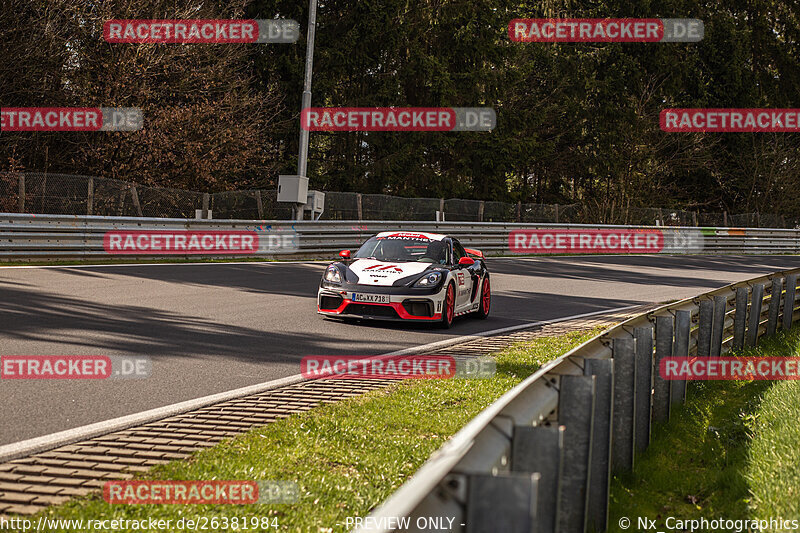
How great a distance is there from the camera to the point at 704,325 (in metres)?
8.15

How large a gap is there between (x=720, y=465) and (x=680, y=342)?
5.18 ft

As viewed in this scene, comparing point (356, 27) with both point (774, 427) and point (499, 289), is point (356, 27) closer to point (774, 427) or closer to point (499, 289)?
point (499, 289)

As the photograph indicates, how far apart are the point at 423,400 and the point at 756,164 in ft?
144

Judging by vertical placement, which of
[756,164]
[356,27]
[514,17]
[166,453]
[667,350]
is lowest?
[166,453]

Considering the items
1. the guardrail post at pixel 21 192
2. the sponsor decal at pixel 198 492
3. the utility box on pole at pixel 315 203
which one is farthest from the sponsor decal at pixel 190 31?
the sponsor decal at pixel 198 492

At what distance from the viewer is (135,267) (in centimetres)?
1670

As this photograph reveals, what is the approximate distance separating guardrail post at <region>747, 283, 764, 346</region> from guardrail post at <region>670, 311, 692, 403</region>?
399cm

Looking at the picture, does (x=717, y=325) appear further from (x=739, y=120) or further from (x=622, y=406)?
(x=739, y=120)

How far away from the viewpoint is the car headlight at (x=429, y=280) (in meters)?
11.2

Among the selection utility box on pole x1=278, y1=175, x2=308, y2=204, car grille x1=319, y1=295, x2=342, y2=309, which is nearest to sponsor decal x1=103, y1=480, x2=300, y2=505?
car grille x1=319, y1=295, x2=342, y2=309

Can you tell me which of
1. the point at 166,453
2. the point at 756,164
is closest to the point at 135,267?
the point at 166,453

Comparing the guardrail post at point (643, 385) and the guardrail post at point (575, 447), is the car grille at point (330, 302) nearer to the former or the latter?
the guardrail post at point (643, 385)

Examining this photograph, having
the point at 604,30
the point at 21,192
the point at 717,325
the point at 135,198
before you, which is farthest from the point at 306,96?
the point at 604,30

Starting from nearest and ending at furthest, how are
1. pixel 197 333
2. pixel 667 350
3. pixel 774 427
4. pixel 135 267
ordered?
pixel 774 427 → pixel 667 350 → pixel 197 333 → pixel 135 267
